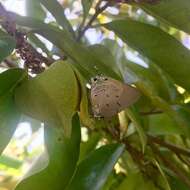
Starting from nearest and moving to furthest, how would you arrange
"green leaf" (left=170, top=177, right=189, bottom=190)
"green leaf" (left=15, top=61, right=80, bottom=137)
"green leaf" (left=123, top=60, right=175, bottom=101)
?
"green leaf" (left=15, top=61, right=80, bottom=137) < "green leaf" (left=170, top=177, right=189, bottom=190) < "green leaf" (left=123, top=60, right=175, bottom=101)

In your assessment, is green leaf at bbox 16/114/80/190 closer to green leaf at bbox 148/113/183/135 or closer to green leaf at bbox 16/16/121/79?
green leaf at bbox 16/16/121/79

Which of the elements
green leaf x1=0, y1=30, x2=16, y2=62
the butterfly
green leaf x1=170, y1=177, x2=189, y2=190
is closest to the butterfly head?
the butterfly

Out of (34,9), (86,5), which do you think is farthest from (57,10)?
(34,9)

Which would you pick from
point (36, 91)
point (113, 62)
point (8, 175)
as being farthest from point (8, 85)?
point (8, 175)

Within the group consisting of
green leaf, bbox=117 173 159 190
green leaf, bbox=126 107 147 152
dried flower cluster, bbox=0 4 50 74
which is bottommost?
green leaf, bbox=117 173 159 190

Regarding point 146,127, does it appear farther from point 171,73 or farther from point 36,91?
point 36,91

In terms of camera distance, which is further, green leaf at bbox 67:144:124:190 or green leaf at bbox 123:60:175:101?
green leaf at bbox 123:60:175:101
